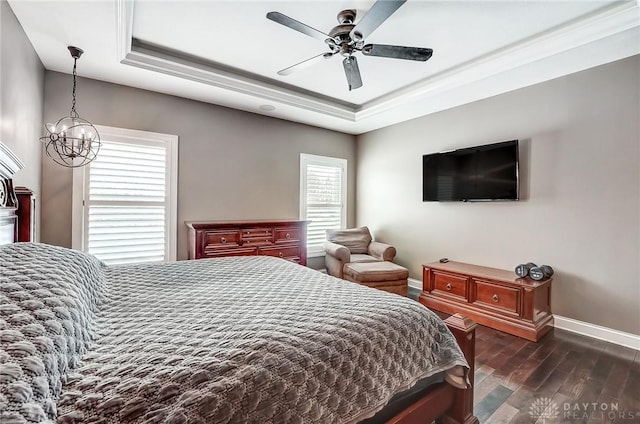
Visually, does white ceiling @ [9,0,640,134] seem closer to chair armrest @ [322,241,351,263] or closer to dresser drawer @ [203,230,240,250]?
dresser drawer @ [203,230,240,250]

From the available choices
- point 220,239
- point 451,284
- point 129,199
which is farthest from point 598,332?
point 129,199

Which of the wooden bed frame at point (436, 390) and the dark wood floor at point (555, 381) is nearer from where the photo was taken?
the wooden bed frame at point (436, 390)

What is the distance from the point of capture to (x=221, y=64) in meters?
3.18

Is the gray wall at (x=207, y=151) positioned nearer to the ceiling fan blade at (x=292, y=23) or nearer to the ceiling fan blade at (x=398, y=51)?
the ceiling fan blade at (x=292, y=23)

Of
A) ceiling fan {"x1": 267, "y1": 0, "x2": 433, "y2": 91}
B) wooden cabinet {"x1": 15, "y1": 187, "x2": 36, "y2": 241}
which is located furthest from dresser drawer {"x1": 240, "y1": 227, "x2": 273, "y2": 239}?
ceiling fan {"x1": 267, "y1": 0, "x2": 433, "y2": 91}

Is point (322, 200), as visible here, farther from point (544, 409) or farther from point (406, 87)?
point (544, 409)

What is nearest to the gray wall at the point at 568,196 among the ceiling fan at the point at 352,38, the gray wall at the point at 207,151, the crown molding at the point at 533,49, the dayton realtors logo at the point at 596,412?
the crown molding at the point at 533,49

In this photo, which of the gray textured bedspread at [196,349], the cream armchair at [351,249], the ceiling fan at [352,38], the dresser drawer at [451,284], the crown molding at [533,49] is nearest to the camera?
the gray textured bedspread at [196,349]

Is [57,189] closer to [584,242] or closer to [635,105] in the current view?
[584,242]

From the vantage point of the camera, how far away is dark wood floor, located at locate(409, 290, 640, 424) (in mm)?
1773

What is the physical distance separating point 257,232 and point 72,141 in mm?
2075

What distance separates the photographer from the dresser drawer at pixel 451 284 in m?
3.29

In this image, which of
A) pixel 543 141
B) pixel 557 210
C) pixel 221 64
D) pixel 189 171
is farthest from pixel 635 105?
pixel 189 171

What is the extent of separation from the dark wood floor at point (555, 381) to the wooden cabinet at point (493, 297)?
0.15 m
